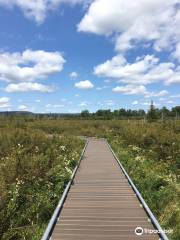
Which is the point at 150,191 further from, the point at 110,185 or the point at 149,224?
the point at 149,224

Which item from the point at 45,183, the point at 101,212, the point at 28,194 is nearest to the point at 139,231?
the point at 101,212

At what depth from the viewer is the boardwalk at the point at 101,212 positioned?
7.61 meters

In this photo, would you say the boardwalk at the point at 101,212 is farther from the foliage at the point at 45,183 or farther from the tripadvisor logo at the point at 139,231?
the foliage at the point at 45,183

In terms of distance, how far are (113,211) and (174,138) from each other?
38.0 ft

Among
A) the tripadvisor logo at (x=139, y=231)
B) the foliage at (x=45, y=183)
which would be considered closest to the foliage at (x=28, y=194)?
the foliage at (x=45, y=183)

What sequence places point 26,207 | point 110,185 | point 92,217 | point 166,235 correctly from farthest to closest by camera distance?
1. point 110,185
2. point 26,207
3. point 92,217
4. point 166,235

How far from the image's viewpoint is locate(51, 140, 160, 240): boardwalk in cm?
761

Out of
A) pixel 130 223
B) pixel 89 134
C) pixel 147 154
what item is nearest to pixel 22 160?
pixel 130 223

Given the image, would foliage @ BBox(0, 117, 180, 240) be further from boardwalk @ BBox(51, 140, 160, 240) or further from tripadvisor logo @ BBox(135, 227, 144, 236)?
tripadvisor logo @ BBox(135, 227, 144, 236)

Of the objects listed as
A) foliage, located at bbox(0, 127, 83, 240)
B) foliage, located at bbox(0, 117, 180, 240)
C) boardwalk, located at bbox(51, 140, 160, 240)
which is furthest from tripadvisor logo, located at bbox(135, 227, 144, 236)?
foliage, located at bbox(0, 127, 83, 240)

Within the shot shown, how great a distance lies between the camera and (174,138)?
792 inches

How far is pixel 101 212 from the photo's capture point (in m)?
9.16

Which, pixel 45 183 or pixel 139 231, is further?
pixel 45 183

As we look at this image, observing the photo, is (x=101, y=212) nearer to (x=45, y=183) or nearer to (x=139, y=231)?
(x=139, y=231)
